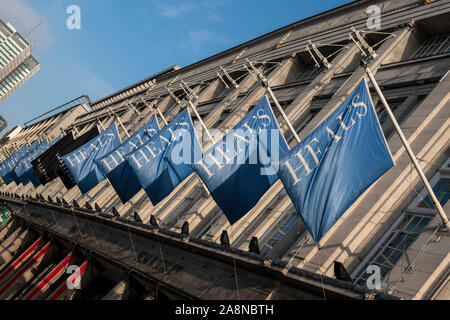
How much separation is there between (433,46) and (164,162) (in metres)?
15.2

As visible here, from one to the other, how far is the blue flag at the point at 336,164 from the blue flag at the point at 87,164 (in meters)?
17.0

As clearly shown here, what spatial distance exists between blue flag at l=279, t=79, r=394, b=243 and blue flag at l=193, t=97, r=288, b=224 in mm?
2067

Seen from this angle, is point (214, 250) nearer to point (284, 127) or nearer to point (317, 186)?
point (317, 186)

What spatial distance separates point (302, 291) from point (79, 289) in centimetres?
1483

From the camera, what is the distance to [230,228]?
52.6 feet

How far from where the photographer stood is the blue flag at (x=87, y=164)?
79.7ft

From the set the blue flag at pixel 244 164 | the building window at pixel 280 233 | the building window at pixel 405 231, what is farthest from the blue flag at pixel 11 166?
the building window at pixel 405 231

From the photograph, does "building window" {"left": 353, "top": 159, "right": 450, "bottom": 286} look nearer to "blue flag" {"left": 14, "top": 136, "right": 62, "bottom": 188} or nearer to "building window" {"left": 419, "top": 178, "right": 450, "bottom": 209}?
"building window" {"left": 419, "top": 178, "right": 450, "bottom": 209}

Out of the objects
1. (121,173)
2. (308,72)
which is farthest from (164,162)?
Answer: (308,72)

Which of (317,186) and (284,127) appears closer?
(317,186)

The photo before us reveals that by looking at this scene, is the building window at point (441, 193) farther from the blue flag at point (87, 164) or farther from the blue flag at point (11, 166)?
the blue flag at point (11, 166)

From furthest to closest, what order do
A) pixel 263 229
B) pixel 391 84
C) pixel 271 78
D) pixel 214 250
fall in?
1. pixel 271 78
2. pixel 391 84
3. pixel 263 229
4. pixel 214 250

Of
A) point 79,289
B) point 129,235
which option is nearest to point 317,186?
point 129,235

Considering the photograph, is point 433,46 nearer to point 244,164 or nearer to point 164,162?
point 244,164
